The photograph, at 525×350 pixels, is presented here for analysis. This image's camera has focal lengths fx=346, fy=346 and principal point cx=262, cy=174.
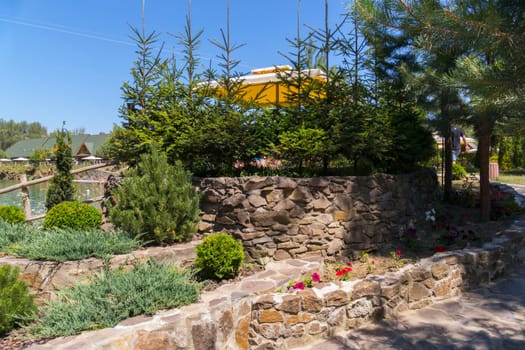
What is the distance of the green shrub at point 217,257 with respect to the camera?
12.5ft

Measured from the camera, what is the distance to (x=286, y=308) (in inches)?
121

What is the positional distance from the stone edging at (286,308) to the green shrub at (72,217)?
254 cm

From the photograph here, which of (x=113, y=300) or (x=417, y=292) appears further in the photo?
(x=417, y=292)

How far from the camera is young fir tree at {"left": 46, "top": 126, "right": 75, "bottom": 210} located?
239 inches

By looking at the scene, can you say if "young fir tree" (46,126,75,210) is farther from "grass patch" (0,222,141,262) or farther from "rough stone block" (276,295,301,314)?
"rough stone block" (276,295,301,314)

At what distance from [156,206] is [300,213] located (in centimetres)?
189

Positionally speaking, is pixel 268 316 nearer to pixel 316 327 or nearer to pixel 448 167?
pixel 316 327

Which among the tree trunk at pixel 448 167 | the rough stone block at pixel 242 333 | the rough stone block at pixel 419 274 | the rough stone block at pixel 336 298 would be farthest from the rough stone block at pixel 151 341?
the tree trunk at pixel 448 167

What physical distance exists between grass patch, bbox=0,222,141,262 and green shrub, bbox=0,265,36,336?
748mm

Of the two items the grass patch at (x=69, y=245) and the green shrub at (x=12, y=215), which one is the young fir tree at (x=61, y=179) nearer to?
the green shrub at (x=12, y=215)

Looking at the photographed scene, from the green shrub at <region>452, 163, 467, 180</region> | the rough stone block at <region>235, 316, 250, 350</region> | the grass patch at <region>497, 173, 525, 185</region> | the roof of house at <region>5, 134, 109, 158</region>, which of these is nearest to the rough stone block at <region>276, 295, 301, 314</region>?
the rough stone block at <region>235, 316, 250, 350</region>

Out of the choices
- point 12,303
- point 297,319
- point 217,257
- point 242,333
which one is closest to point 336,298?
point 297,319

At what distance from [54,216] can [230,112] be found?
2.89 metres

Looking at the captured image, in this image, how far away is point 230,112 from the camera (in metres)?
5.23
